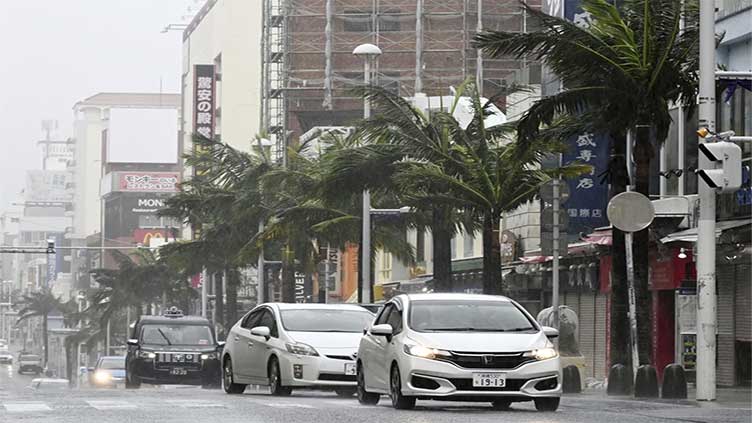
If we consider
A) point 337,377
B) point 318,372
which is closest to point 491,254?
→ point 337,377

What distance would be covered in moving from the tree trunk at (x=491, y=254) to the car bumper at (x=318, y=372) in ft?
47.7

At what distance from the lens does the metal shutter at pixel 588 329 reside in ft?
156

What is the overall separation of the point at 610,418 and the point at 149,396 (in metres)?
7.60

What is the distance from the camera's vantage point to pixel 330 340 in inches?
1046

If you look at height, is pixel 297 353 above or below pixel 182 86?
below

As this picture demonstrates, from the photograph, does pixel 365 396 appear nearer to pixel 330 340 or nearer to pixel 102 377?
pixel 330 340

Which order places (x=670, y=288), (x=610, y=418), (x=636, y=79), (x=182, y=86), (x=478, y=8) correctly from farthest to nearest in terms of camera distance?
(x=182, y=86) < (x=478, y=8) < (x=670, y=288) < (x=636, y=79) < (x=610, y=418)

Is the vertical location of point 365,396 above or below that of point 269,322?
below

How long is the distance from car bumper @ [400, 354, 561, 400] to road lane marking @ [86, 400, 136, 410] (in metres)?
3.14

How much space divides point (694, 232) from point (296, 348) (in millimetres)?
14125

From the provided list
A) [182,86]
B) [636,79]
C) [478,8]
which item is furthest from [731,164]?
[182,86]

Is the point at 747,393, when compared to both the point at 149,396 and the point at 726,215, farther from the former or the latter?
the point at 149,396

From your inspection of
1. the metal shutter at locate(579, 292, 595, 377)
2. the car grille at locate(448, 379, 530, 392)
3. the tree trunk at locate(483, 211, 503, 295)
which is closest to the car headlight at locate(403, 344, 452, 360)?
the car grille at locate(448, 379, 530, 392)

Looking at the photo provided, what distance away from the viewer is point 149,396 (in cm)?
2484
